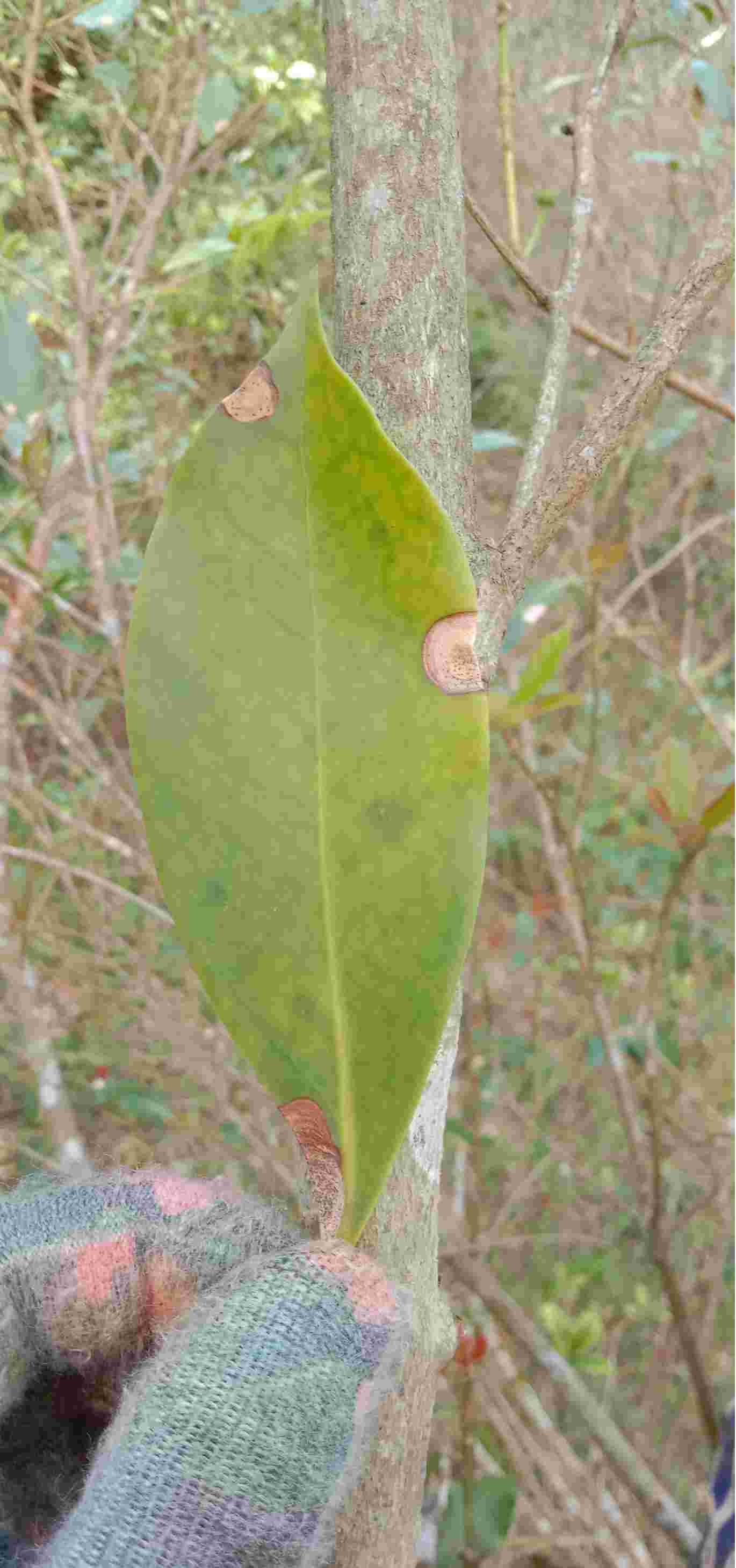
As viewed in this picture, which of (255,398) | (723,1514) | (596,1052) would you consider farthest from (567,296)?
(596,1052)

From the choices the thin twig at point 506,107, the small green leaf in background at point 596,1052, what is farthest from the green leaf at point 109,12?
the small green leaf in background at point 596,1052

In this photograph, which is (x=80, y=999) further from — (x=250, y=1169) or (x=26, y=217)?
(x=26, y=217)

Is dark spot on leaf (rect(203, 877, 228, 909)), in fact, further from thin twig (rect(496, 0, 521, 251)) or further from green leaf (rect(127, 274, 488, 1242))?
thin twig (rect(496, 0, 521, 251))

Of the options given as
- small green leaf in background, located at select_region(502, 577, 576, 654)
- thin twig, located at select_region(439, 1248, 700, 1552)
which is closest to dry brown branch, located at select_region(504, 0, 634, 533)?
small green leaf in background, located at select_region(502, 577, 576, 654)

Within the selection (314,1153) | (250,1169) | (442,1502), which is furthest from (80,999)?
(314,1153)

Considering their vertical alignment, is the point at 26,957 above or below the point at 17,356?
below

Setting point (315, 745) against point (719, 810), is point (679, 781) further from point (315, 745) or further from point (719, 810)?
point (315, 745)
